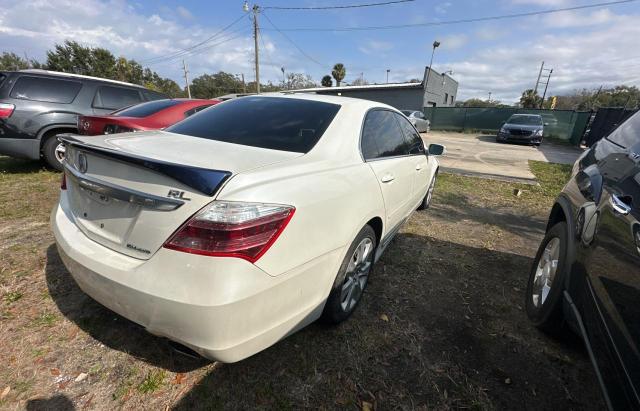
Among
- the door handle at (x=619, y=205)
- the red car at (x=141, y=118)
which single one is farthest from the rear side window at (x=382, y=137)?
the red car at (x=141, y=118)

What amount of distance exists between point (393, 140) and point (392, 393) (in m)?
2.08

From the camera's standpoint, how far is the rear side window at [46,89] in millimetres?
5090

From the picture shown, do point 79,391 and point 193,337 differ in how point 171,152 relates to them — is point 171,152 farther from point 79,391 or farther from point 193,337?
point 79,391

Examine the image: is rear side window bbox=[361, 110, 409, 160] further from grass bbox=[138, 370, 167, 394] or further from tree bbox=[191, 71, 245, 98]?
tree bbox=[191, 71, 245, 98]

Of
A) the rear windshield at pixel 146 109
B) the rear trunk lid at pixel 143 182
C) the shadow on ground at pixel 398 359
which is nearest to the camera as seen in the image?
the rear trunk lid at pixel 143 182

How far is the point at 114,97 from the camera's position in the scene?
6328 mm

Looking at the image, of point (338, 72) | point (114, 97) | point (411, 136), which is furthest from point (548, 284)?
point (338, 72)

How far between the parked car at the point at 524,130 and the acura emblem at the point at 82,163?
18930 mm

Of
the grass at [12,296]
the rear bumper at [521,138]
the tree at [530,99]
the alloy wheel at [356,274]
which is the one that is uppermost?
the tree at [530,99]

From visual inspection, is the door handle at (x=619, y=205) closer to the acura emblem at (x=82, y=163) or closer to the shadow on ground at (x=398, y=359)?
the shadow on ground at (x=398, y=359)

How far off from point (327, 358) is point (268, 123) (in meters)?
1.66

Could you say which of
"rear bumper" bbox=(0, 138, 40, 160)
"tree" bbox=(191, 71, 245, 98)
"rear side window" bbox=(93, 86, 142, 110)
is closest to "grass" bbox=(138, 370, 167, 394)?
"rear bumper" bbox=(0, 138, 40, 160)

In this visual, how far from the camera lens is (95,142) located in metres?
1.72

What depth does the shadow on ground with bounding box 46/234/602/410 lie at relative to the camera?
71.1 inches
